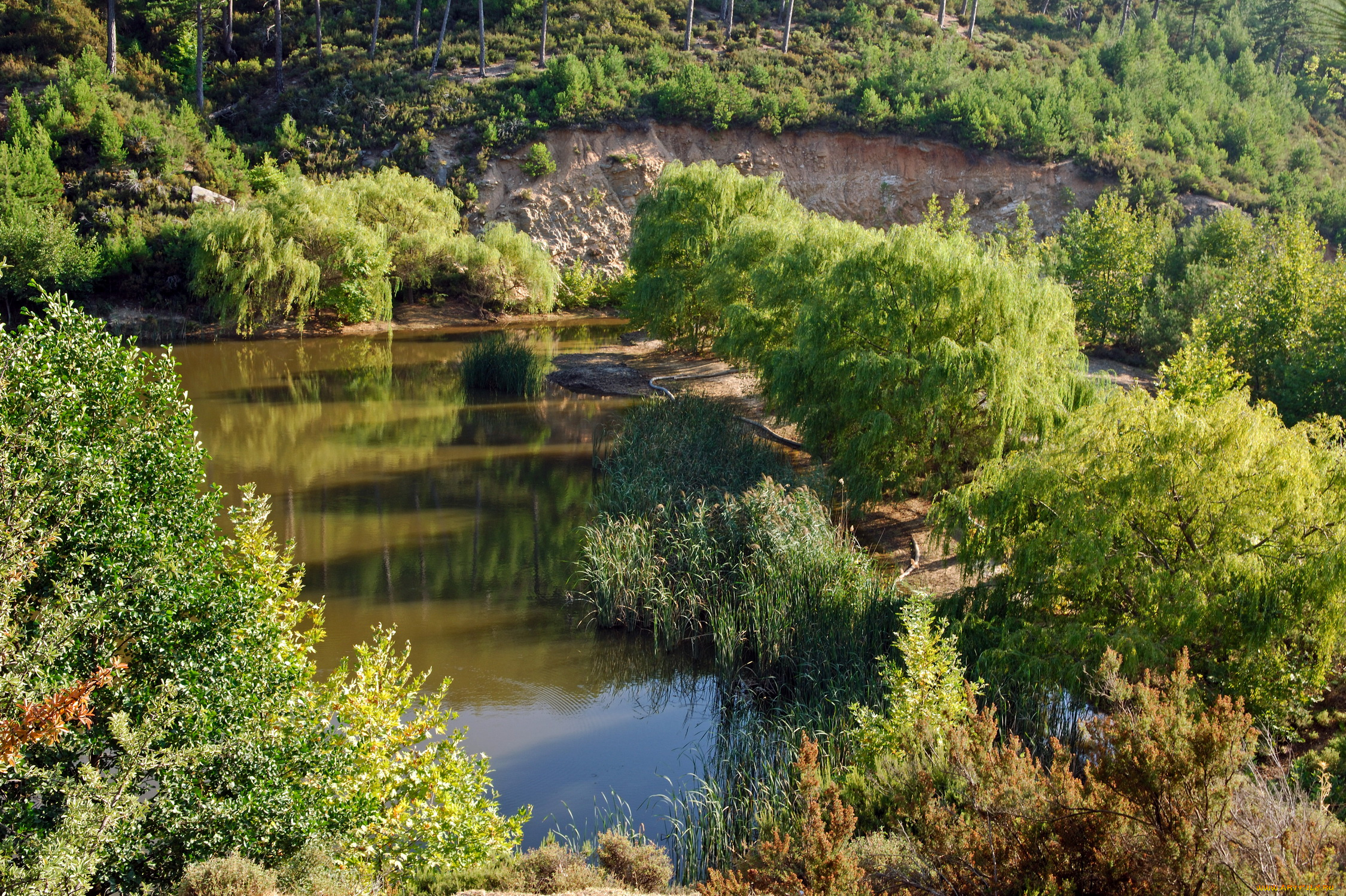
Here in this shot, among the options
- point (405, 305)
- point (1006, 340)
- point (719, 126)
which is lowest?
point (405, 305)

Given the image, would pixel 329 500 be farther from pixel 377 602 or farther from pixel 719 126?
pixel 719 126

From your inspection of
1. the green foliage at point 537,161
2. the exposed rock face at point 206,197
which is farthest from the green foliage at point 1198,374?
the green foliage at point 537,161

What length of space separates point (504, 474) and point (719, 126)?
36.5 metres

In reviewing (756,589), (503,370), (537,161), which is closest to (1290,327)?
(756,589)

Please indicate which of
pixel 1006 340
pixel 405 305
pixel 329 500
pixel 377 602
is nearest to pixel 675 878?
pixel 377 602

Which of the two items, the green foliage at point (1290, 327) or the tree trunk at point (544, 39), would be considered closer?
the green foliage at point (1290, 327)

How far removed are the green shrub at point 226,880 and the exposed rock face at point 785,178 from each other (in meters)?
45.1

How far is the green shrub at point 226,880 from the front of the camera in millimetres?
5398

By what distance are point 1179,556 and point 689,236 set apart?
22.6 m

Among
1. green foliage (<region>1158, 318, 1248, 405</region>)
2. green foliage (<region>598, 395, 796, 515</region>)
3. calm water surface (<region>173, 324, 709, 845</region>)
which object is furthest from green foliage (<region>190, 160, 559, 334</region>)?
green foliage (<region>1158, 318, 1248, 405</region>)

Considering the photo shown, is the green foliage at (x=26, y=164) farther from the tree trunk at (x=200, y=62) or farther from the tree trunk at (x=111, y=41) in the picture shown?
the tree trunk at (x=200, y=62)

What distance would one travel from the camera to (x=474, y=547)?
15719 mm

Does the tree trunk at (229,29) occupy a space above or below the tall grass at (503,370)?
above

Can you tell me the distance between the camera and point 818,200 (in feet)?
171
